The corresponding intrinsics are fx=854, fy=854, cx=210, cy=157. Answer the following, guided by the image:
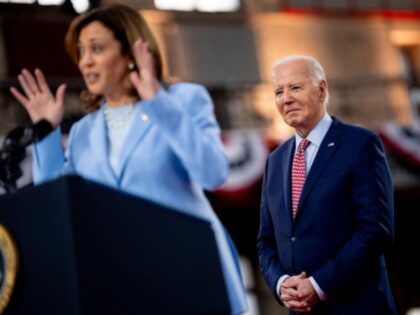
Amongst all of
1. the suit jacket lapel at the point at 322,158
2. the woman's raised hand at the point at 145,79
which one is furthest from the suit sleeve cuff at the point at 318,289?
the woman's raised hand at the point at 145,79

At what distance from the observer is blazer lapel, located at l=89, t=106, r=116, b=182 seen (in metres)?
2.05

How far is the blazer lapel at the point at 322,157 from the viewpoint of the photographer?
185 centimetres

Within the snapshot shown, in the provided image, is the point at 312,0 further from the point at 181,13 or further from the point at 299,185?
the point at 299,185

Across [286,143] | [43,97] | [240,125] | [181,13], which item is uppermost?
[181,13]

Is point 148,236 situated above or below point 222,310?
above

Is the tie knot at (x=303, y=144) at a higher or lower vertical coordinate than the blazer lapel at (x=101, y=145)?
lower

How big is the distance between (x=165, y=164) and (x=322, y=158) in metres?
0.38

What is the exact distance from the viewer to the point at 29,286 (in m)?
1.35

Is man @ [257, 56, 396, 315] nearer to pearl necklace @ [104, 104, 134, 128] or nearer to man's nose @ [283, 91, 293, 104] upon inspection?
man's nose @ [283, 91, 293, 104]

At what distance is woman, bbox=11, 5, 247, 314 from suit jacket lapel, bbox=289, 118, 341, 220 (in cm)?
20

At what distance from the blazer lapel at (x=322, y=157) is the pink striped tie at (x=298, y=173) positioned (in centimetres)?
3

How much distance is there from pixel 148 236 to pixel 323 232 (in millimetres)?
556

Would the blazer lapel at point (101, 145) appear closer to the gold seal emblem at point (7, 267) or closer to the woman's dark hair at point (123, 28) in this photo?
the woman's dark hair at point (123, 28)

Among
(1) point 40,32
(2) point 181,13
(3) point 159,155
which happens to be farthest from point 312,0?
(3) point 159,155
